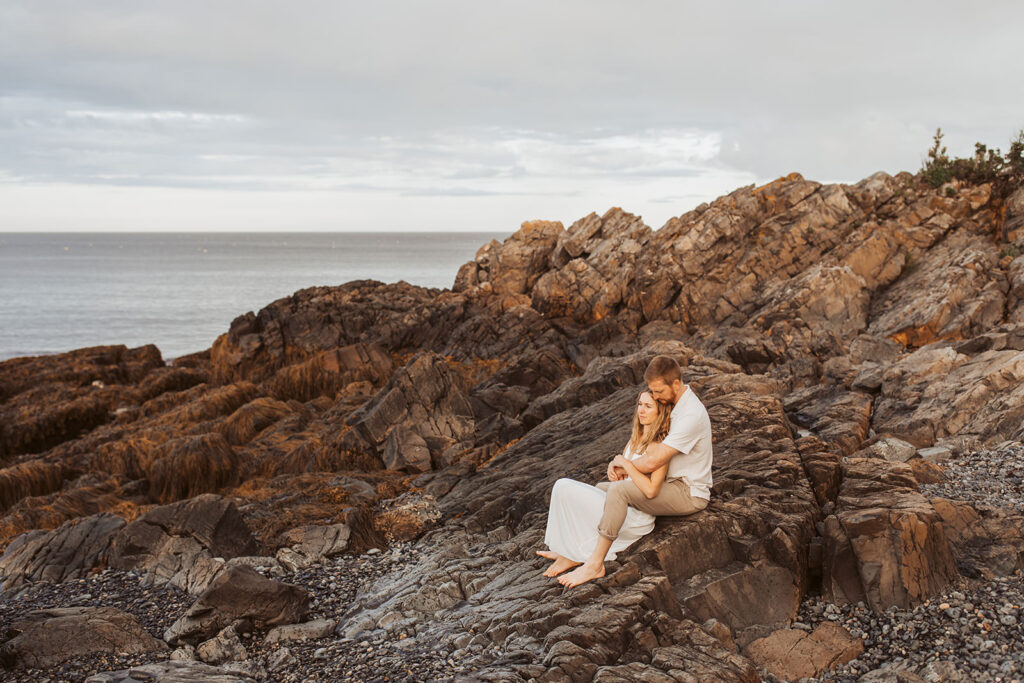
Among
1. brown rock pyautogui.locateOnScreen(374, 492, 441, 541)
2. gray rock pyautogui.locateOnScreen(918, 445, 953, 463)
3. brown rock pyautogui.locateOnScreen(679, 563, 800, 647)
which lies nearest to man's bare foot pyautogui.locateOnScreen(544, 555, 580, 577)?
brown rock pyautogui.locateOnScreen(679, 563, 800, 647)

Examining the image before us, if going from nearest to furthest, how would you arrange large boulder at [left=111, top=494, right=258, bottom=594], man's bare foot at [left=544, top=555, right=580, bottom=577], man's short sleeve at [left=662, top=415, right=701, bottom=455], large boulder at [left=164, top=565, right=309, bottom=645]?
man's short sleeve at [left=662, top=415, right=701, bottom=455]
man's bare foot at [left=544, top=555, right=580, bottom=577]
large boulder at [left=164, top=565, right=309, bottom=645]
large boulder at [left=111, top=494, right=258, bottom=594]

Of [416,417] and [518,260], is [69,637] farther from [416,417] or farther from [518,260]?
[518,260]

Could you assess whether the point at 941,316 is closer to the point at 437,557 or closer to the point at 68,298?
the point at 437,557

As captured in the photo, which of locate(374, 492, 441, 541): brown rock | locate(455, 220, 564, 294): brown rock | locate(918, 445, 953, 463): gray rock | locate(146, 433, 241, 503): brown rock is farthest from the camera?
locate(455, 220, 564, 294): brown rock

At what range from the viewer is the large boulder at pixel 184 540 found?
519 inches

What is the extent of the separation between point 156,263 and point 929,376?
170 m

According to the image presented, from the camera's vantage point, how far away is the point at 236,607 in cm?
1057

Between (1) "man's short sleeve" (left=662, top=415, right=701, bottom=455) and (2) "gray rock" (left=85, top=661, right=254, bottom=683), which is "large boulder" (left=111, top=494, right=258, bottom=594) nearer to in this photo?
(2) "gray rock" (left=85, top=661, right=254, bottom=683)

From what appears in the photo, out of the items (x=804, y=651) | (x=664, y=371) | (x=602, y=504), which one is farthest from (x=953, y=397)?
(x=602, y=504)

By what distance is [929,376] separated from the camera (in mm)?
16344

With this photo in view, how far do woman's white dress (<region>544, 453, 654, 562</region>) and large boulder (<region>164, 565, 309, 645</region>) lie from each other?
479 centimetres

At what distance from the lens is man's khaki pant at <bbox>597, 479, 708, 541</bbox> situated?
26.5 ft

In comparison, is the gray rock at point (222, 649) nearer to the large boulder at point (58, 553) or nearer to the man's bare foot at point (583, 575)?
the man's bare foot at point (583, 575)

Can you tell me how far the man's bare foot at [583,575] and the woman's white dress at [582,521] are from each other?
239mm
